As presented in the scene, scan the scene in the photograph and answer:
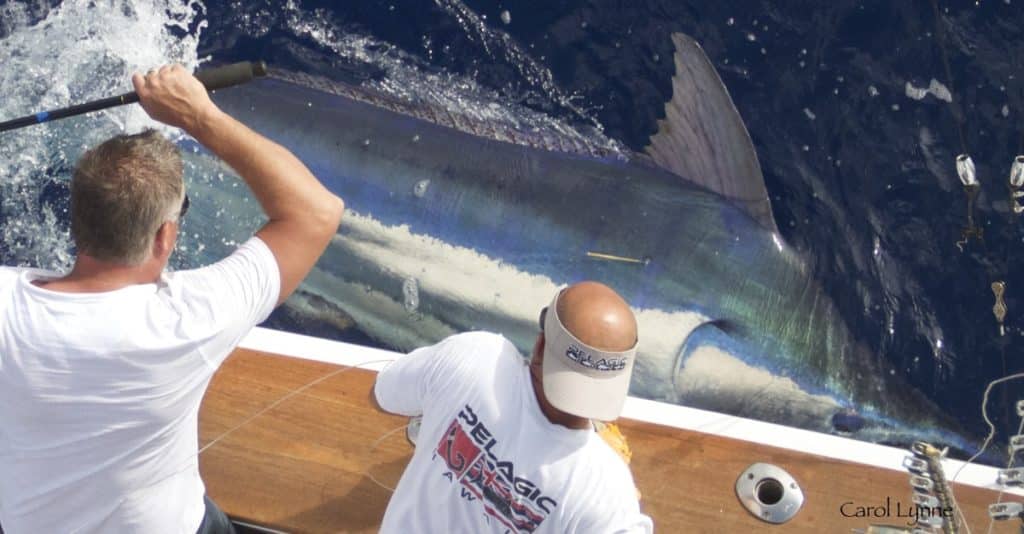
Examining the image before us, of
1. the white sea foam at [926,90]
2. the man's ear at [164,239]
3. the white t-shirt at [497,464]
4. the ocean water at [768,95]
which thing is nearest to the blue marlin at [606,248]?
the ocean water at [768,95]

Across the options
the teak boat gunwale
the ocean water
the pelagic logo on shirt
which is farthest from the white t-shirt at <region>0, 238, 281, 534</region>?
the ocean water

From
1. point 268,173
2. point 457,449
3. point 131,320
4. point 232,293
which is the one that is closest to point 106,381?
point 131,320

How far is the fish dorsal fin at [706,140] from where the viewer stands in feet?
12.4

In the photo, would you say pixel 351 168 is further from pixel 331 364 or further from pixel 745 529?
pixel 745 529

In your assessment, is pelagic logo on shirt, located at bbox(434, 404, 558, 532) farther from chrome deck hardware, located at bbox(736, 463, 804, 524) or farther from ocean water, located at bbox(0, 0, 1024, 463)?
ocean water, located at bbox(0, 0, 1024, 463)

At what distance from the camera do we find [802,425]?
352 centimetres

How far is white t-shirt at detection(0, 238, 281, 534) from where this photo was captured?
1.39 meters

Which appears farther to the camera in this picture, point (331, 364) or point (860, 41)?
point (860, 41)

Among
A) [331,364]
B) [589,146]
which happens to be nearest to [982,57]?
[589,146]

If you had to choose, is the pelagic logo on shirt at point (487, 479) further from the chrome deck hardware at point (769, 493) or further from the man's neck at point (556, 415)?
the chrome deck hardware at point (769, 493)

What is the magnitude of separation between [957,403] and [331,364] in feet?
8.48

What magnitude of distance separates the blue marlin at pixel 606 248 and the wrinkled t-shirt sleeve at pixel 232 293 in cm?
213

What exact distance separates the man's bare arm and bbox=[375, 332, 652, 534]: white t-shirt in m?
0.27

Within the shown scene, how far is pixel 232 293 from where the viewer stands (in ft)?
4.82
